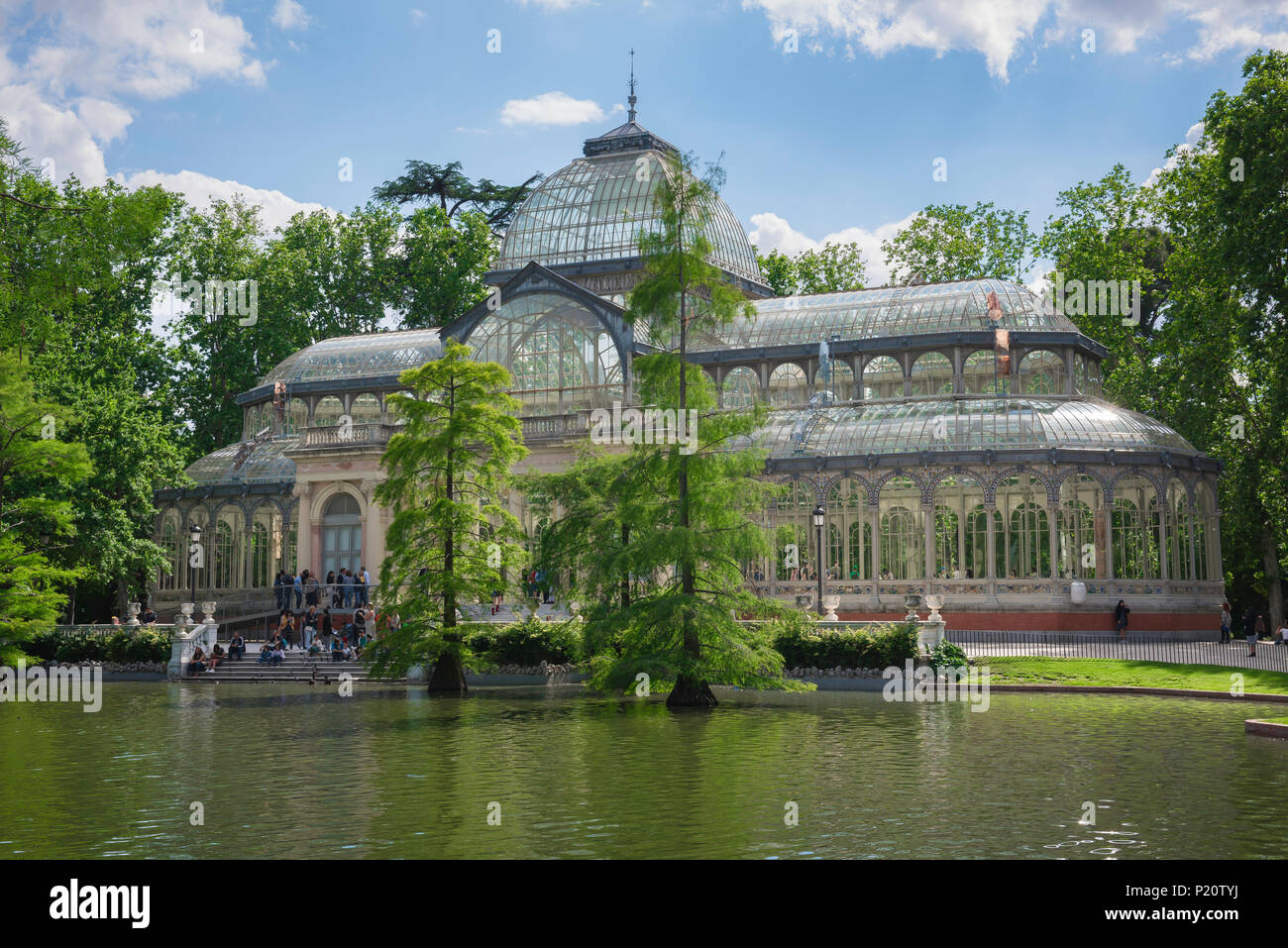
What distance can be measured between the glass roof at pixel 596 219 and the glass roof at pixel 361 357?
5298mm

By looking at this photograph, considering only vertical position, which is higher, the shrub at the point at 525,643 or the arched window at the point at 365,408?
the arched window at the point at 365,408

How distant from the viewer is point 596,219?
61094 mm

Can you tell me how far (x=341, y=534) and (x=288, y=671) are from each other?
14.7 metres

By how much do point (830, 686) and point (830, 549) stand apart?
44.1 ft

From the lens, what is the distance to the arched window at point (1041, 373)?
50812 mm

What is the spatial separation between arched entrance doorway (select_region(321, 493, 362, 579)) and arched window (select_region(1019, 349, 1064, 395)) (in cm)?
2680

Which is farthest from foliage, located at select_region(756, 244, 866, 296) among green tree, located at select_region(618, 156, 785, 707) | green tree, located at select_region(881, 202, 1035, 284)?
green tree, located at select_region(618, 156, 785, 707)

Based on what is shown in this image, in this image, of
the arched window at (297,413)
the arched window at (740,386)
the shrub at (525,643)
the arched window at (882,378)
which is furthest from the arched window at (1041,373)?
the arched window at (297,413)

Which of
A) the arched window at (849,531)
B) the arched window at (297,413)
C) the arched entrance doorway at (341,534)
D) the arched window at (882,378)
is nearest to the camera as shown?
the arched window at (849,531)

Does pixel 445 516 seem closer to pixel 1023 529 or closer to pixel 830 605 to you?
pixel 830 605

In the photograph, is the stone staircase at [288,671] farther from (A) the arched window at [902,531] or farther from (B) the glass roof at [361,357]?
(B) the glass roof at [361,357]

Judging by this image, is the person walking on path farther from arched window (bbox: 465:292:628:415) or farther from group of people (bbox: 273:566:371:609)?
group of people (bbox: 273:566:371:609)

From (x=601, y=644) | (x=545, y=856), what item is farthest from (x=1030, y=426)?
(x=545, y=856)
